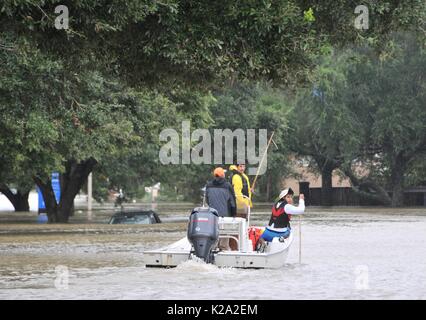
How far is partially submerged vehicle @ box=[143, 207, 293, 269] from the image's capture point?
53.9 ft

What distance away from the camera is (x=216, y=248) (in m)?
17.6

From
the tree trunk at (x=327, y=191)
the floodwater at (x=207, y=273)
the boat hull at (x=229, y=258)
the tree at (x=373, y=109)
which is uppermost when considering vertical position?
the tree at (x=373, y=109)

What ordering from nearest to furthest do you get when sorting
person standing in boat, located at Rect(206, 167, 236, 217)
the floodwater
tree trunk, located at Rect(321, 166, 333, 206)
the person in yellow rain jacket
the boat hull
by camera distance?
the floodwater < the boat hull < person standing in boat, located at Rect(206, 167, 236, 217) < the person in yellow rain jacket < tree trunk, located at Rect(321, 166, 333, 206)

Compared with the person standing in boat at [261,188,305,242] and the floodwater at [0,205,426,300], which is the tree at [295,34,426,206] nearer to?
the floodwater at [0,205,426,300]

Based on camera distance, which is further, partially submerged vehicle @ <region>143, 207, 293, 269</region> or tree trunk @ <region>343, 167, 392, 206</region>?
tree trunk @ <region>343, 167, 392, 206</region>

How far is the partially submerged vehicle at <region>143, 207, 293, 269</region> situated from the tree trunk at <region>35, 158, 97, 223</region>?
88.4 ft

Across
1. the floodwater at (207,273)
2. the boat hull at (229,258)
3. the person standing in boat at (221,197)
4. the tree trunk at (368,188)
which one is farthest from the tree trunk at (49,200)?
the person standing in boat at (221,197)

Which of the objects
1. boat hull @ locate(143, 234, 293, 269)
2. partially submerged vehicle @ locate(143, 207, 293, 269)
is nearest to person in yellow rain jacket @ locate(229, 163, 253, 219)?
partially submerged vehicle @ locate(143, 207, 293, 269)

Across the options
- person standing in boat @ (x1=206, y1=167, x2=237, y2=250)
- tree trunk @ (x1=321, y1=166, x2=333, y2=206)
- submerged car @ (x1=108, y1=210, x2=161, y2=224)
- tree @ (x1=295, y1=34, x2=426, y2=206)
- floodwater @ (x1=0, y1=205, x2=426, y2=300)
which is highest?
tree @ (x1=295, y1=34, x2=426, y2=206)

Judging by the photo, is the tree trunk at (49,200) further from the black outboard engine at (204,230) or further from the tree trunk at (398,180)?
the black outboard engine at (204,230)

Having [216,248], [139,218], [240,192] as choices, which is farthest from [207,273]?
[139,218]

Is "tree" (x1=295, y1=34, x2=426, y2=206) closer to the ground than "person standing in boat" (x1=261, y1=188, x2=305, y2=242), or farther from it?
farther from it

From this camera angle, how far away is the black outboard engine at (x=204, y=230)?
53.7 feet

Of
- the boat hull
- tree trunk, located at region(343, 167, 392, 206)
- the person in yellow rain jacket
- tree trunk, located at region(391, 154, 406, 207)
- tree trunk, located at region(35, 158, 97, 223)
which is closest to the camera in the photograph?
the boat hull
